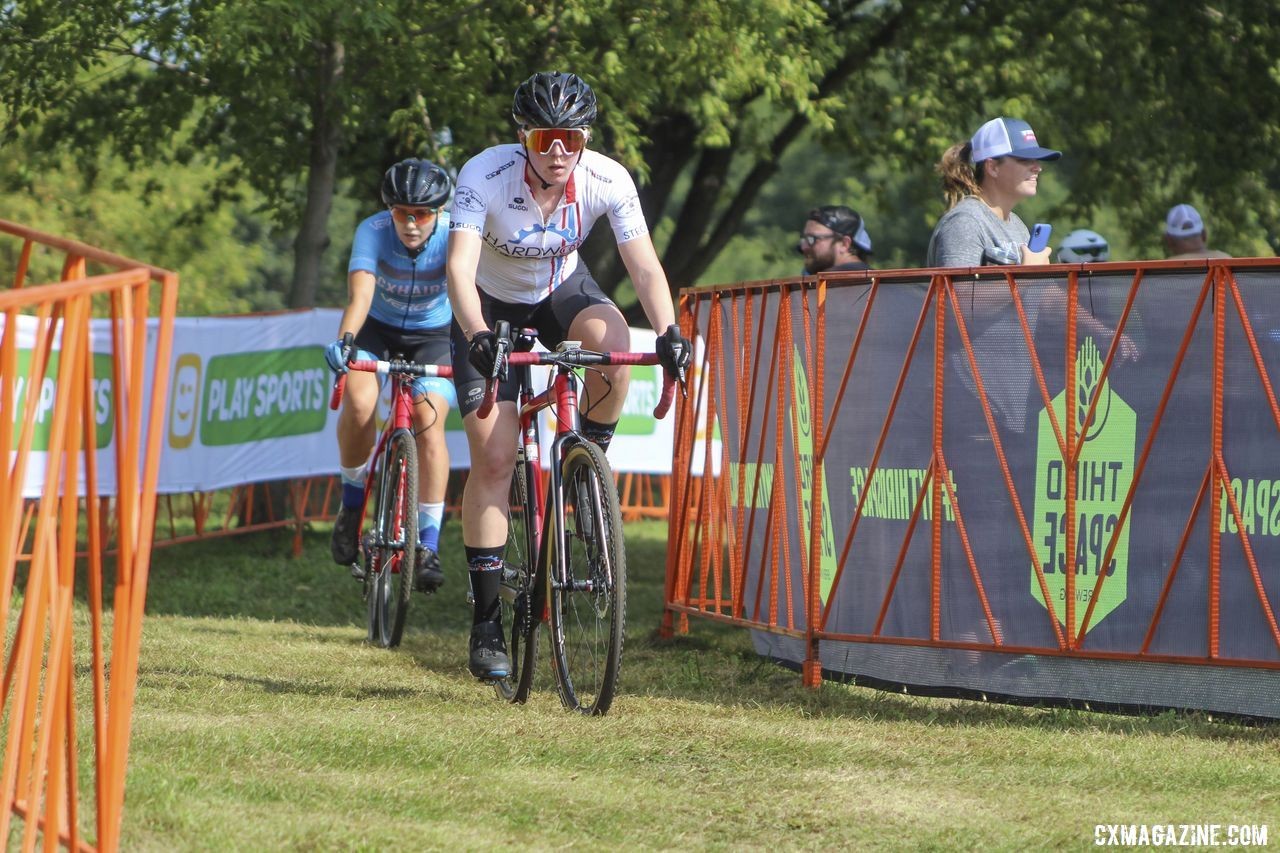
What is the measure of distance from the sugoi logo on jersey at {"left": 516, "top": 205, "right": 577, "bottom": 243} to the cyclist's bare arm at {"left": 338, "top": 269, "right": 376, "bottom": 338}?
1898mm

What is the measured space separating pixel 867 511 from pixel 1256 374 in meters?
1.51

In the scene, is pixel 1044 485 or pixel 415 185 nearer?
pixel 1044 485

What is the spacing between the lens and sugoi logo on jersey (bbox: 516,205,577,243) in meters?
6.05

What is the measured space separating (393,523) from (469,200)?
2.35 m

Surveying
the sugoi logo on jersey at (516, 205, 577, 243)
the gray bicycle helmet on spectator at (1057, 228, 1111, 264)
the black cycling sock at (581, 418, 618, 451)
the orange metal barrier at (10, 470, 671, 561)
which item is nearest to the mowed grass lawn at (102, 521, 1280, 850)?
the black cycling sock at (581, 418, 618, 451)

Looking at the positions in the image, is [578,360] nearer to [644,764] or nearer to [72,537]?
[644,764]

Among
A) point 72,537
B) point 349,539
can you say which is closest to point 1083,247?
point 349,539

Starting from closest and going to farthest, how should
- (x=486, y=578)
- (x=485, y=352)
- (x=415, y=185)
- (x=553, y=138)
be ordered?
(x=485, y=352)
(x=553, y=138)
(x=486, y=578)
(x=415, y=185)

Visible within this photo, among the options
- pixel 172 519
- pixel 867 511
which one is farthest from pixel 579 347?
pixel 172 519

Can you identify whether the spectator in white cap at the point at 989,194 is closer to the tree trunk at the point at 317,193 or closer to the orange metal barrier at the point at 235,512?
the orange metal barrier at the point at 235,512

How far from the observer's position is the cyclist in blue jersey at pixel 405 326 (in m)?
7.77

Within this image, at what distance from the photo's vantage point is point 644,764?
491 cm

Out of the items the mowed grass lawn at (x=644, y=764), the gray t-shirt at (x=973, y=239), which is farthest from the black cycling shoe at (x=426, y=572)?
the gray t-shirt at (x=973, y=239)

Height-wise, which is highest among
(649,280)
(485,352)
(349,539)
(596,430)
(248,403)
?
(649,280)
